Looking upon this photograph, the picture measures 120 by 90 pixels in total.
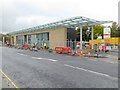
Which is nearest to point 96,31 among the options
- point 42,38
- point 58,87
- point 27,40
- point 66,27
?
point 27,40

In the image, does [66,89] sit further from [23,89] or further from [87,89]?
[23,89]

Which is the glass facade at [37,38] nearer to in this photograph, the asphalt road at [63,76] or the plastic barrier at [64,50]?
the plastic barrier at [64,50]

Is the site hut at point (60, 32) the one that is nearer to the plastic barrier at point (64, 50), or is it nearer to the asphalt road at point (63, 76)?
the plastic barrier at point (64, 50)

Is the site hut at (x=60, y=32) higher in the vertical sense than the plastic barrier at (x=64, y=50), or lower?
higher


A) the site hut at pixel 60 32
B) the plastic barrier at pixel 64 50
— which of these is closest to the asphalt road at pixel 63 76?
the plastic barrier at pixel 64 50

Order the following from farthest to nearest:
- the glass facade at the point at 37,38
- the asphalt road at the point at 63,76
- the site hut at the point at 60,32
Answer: the glass facade at the point at 37,38 < the site hut at the point at 60,32 < the asphalt road at the point at 63,76

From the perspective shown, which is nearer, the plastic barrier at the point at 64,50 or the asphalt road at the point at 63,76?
the asphalt road at the point at 63,76

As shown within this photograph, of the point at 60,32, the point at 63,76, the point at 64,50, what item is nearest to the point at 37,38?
the point at 60,32

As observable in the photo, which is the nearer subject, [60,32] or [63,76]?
[63,76]

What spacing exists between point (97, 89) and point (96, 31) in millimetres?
104542

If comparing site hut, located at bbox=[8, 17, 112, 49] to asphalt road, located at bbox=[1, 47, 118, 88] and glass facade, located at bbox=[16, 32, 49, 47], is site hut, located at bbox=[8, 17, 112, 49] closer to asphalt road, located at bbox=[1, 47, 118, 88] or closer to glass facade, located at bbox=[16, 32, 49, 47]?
glass facade, located at bbox=[16, 32, 49, 47]

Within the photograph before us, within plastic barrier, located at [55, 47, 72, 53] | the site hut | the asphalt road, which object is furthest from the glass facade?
the asphalt road

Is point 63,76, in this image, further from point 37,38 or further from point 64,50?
point 37,38

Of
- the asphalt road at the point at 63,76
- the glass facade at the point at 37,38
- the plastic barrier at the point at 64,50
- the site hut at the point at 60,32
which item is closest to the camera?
the asphalt road at the point at 63,76
